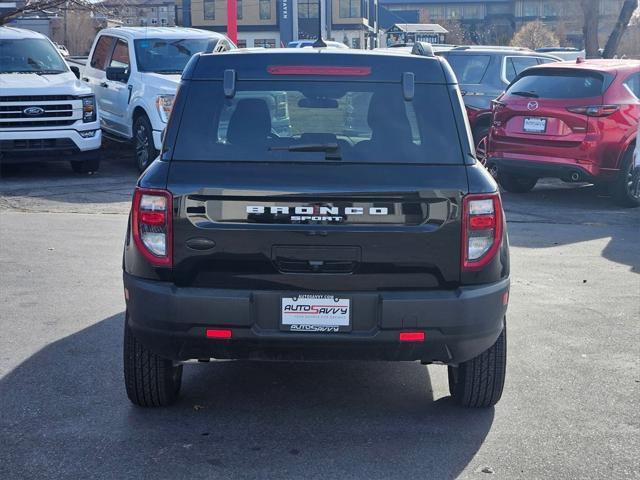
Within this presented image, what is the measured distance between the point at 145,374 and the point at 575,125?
8716mm

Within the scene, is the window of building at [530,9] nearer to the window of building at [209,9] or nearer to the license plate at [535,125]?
the window of building at [209,9]

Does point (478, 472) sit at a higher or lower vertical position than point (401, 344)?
lower

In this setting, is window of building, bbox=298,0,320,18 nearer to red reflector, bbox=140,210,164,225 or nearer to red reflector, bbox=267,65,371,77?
red reflector, bbox=267,65,371,77

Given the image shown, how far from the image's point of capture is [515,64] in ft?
55.3

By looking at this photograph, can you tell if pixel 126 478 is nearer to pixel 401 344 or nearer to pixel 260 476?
pixel 260 476

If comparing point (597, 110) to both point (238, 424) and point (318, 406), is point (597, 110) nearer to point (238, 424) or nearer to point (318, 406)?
point (318, 406)

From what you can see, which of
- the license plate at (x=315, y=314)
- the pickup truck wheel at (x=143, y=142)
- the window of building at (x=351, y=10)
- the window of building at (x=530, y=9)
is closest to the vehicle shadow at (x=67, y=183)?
the pickup truck wheel at (x=143, y=142)

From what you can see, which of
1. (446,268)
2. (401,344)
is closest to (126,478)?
(401,344)

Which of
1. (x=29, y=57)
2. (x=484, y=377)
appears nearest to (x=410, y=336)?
(x=484, y=377)

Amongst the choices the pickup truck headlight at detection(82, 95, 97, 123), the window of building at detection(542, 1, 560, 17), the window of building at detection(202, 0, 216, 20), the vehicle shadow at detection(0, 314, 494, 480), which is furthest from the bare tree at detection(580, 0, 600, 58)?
the window of building at detection(542, 1, 560, 17)

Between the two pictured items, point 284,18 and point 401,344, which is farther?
point 284,18

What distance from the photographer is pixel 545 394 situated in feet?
18.5

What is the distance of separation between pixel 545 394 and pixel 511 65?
11857mm

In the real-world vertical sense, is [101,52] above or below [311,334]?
above
